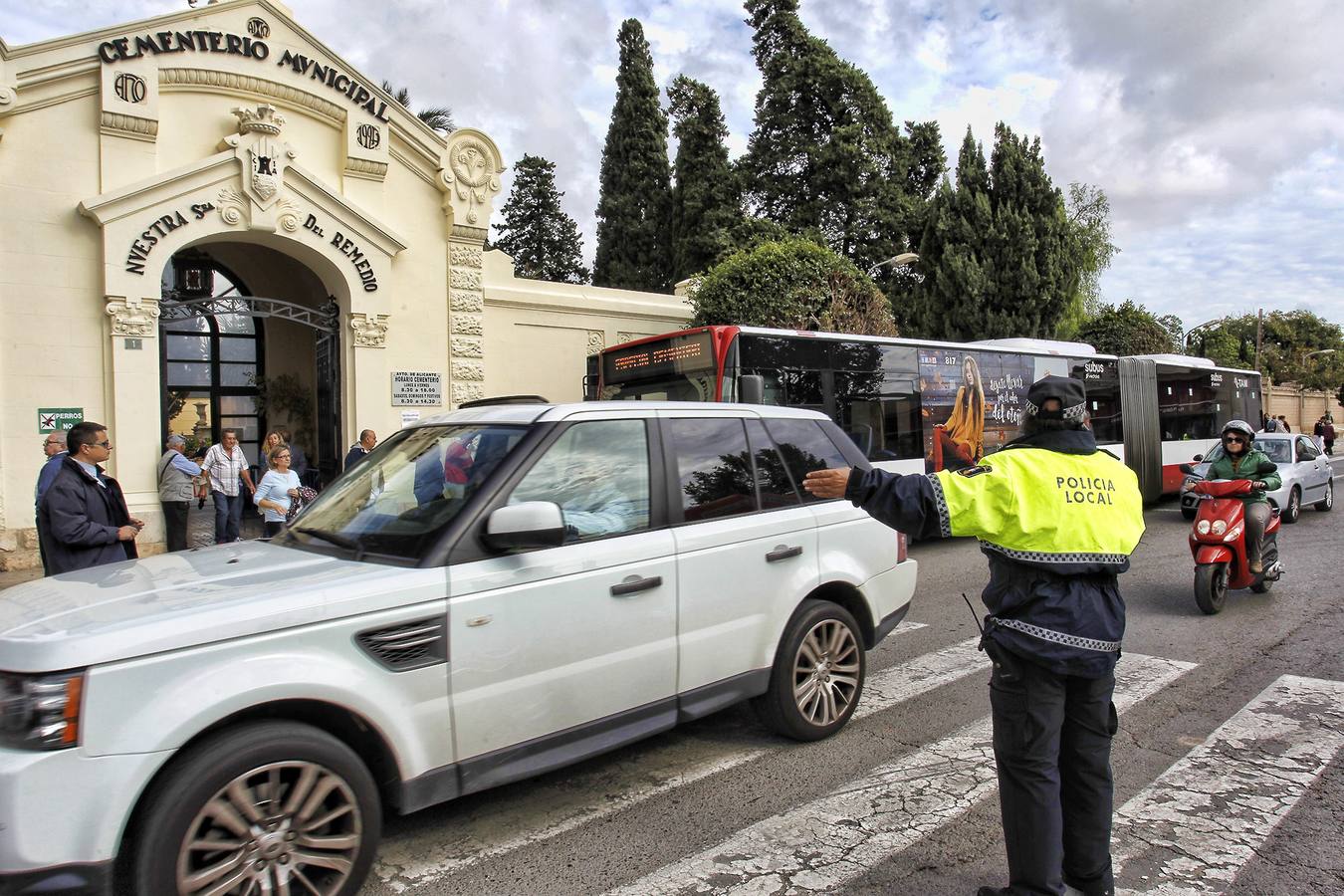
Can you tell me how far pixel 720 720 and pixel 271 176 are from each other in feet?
36.6

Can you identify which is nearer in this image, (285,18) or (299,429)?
(285,18)

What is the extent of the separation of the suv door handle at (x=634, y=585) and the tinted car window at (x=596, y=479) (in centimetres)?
22

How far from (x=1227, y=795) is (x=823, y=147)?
28.6m

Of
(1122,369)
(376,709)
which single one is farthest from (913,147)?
(376,709)

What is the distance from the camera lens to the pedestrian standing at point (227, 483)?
10555 millimetres

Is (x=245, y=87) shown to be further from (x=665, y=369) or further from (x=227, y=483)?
(x=665, y=369)

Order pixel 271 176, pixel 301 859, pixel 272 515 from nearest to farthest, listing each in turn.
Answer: pixel 301 859, pixel 272 515, pixel 271 176

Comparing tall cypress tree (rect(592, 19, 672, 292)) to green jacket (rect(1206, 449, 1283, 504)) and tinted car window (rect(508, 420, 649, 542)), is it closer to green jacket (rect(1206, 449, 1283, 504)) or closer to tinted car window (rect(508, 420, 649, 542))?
green jacket (rect(1206, 449, 1283, 504))

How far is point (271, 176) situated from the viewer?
39.3 feet

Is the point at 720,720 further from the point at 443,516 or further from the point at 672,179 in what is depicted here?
the point at 672,179

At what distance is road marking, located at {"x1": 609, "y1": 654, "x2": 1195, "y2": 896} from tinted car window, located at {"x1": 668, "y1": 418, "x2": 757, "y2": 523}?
1376 millimetres

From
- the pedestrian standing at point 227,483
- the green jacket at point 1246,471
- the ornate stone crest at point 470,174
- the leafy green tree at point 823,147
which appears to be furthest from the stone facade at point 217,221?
the leafy green tree at point 823,147

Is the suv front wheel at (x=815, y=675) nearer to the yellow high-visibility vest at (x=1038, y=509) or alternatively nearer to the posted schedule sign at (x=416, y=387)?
the yellow high-visibility vest at (x=1038, y=509)

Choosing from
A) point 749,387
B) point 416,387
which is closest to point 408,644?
point 749,387
